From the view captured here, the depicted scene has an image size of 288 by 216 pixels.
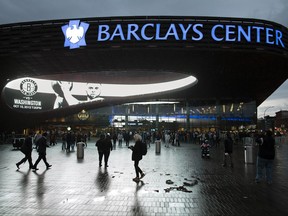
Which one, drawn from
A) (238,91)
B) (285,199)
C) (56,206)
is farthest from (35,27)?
(238,91)

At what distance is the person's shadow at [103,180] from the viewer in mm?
9001

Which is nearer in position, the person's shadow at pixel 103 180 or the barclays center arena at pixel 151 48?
the person's shadow at pixel 103 180

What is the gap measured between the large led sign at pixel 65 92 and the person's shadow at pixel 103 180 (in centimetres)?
2548

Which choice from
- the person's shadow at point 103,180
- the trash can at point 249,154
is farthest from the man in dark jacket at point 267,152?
the trash can at point 249,154

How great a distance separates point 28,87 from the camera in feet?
130

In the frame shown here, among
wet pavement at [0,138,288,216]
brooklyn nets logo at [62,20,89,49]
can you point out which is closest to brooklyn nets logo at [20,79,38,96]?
brooklyn nets logo at [62,20,89,49]

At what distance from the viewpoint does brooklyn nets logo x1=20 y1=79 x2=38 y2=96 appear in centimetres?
3909

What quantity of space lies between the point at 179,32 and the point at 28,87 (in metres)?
25.0

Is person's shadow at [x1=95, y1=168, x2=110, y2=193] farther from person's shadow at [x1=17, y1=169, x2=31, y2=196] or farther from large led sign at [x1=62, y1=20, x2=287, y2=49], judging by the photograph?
large led sign at [x1=62, y1=20, x2=287, y2=49]

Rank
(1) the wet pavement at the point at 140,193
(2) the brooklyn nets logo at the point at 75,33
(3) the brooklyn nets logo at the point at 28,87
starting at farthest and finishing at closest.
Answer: (3) the brooklyn nets logo at the point at 28,87, (2) the brooklyn nets logo at the point at 75,33, (1) the wet pavement at the point at 140,193

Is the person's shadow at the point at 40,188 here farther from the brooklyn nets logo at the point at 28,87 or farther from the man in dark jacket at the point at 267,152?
the brooklyn nets logo at the point at 28,87

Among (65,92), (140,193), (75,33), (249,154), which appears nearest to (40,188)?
(140,193)

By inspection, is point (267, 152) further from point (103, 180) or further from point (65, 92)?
point (65, 92)

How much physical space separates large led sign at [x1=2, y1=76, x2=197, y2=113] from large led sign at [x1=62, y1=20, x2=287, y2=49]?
13.4 metres
